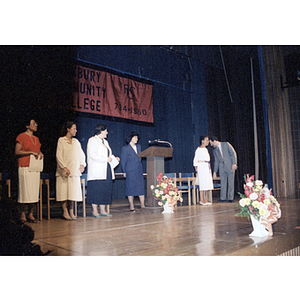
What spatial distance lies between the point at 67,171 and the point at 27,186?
519 millimetres

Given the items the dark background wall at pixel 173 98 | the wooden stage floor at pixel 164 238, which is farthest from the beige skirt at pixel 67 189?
the dark background wall at pixel 173 98

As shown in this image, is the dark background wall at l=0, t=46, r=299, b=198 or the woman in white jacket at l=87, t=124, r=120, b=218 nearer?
the woman in white jacket at l=87, t=124, r=120, b=218

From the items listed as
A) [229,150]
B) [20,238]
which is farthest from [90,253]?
[229,150]

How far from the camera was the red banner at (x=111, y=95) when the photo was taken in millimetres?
6699

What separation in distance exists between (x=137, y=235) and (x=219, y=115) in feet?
22.6

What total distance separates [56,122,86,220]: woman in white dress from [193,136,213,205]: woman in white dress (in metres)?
2.84

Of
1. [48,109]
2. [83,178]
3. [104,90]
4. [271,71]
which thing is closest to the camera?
[83,178]

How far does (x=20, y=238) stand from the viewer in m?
2.21

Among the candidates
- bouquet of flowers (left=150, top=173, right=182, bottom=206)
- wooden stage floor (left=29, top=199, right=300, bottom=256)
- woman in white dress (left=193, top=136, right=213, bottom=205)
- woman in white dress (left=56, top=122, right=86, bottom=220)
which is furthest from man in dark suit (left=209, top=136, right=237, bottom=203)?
woman in white dress (left=56, top=122, right=86, bottom=220)

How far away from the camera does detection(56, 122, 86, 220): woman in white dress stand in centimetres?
399

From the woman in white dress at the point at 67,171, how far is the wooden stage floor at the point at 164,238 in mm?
405

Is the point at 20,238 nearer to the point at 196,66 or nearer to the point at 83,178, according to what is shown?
the point at 83,178

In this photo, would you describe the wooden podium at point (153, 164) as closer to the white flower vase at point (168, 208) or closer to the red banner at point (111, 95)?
the white flower vase at point (168, 208)

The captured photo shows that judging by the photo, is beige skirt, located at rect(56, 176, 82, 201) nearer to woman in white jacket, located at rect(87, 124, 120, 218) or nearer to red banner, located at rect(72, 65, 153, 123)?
woman in white jacket, located at rect(87, 124, 120, 218)
